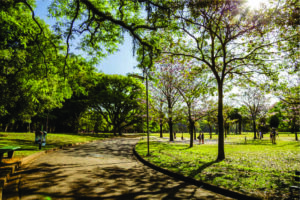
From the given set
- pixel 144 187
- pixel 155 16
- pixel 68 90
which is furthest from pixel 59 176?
pixel 155 16

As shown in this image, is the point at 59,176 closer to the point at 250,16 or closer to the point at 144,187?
the point at 144,187

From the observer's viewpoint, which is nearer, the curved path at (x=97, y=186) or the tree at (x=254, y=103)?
the curved path at (x=97, y=186)

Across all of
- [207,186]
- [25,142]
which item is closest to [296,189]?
[207,186]

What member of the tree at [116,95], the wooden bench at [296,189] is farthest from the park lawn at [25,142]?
the tree at [116,95]

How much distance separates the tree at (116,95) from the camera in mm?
37500

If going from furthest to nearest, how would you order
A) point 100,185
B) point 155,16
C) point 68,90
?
point 68,90
point 155,16
point 100,185

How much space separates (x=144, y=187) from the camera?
517 cm

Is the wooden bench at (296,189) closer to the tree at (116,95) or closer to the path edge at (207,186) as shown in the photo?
the path edge at (207,186)

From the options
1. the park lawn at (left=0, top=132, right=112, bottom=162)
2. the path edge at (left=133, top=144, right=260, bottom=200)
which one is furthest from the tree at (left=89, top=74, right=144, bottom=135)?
the path edge at (left=133, top=144, right=260, bottom=200)

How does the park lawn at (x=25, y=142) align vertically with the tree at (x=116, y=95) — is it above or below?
below

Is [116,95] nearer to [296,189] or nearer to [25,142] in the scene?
[25,142]

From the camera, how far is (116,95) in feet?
123

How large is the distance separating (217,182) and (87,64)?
981 centimetres

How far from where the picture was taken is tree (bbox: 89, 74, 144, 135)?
1476 inches
